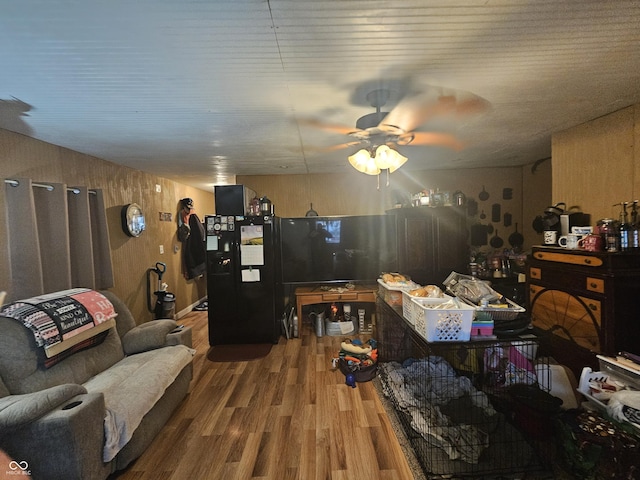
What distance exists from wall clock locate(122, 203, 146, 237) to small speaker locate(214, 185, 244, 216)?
3.46 feet

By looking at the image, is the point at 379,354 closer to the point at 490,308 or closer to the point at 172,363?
the point at 490,308

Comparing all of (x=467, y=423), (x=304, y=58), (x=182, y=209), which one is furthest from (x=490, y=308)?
(x=182, y=209)

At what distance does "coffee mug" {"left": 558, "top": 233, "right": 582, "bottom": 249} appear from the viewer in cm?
218

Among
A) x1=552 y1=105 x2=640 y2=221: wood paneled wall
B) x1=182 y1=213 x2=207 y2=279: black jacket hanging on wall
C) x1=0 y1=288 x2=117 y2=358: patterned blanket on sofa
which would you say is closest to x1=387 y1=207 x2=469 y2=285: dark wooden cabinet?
x1=552 y1=105 x2=640 y2=221: wood paneled wall

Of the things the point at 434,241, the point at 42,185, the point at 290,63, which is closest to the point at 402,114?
the point at 290,63

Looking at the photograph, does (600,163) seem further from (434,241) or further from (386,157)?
(386,157)

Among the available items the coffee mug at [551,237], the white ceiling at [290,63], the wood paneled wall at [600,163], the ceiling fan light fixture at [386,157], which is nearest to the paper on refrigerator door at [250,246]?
the white ceiling at [290,63]

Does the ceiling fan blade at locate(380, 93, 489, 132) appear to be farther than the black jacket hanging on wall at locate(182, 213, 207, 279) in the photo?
No

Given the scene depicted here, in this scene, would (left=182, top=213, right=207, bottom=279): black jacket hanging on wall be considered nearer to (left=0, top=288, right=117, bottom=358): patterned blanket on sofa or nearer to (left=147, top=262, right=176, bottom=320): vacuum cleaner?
(left=147, top=262, right=176, bottom=320): vacuum cleaner

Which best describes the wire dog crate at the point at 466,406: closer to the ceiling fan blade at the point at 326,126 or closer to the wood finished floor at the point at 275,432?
the wood finished floor at the point at 275,432

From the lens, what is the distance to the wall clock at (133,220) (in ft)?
11.0

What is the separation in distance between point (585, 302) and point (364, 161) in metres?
1.89

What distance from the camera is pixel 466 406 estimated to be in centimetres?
195

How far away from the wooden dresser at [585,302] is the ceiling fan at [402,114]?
1352 mm
